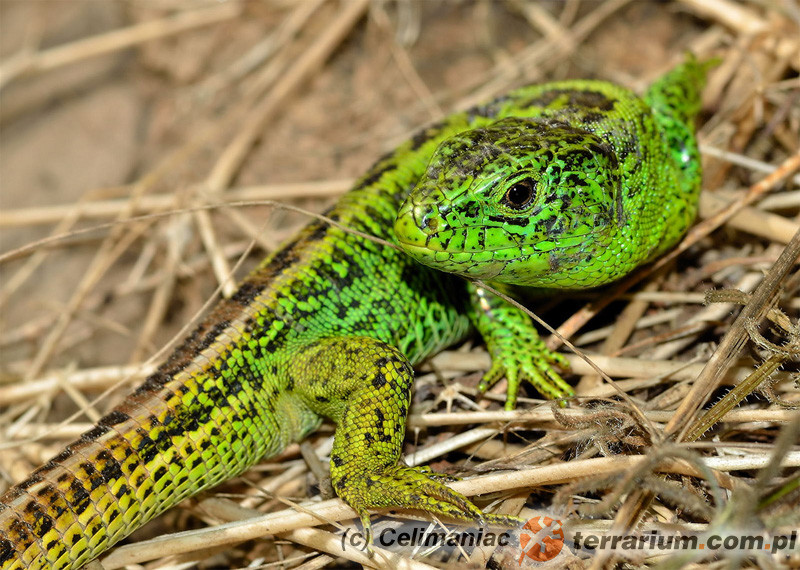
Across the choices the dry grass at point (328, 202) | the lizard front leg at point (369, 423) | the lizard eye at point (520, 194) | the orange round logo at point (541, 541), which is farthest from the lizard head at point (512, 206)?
the orange round logo at point (541, 541)

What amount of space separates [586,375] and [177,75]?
4.67 meters

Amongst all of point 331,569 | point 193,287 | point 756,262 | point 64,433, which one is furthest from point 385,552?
point 193,287

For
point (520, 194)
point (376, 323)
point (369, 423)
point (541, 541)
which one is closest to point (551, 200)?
point (520, 194)

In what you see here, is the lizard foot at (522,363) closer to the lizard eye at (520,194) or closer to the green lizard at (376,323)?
the green lizard at (376,323)

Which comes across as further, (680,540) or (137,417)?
(137,417)

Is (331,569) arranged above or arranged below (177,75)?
below

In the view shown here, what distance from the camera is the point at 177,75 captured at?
21.1 ft

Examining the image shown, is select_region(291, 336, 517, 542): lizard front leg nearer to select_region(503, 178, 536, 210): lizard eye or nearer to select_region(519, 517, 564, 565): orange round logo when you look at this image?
select_region(519, 517, 564, 565): orange round logo

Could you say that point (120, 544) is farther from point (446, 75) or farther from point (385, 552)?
point (446, 75)

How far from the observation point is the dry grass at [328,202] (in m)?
3.05

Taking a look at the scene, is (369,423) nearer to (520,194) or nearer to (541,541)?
(541,541)

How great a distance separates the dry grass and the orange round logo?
0.38 ft

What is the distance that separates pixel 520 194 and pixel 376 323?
1107 mm

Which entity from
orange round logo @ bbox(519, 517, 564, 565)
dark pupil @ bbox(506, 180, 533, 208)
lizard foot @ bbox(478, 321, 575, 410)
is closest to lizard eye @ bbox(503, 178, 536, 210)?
dark pupil @ bbox(506, 180, 533, 208)
